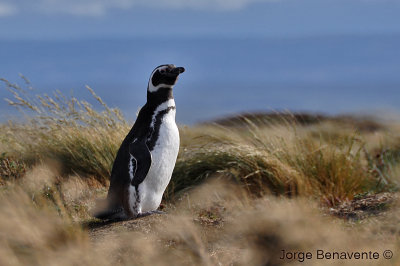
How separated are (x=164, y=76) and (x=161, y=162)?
682 mm

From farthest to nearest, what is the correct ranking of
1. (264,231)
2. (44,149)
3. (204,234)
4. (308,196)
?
(44,149) → (308,196) → (204,234) → (264,231)

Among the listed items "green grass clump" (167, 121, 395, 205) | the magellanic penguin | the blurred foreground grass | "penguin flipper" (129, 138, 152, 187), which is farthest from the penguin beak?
"green grass clump" (167, 121, 395, 205)

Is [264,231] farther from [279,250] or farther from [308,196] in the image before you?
[308,196]

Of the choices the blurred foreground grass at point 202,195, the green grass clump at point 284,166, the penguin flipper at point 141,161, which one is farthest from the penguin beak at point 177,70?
the green grass clump at point 284,166

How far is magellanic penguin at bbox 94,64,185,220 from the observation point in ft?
13.6

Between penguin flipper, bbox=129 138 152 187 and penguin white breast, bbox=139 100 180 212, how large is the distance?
2.6 inches

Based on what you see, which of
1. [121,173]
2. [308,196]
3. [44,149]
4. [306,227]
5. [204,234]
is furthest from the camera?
[44,149]

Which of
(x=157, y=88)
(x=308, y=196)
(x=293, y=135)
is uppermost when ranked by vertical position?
(x=157, y=88)

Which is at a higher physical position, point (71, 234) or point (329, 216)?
point (71, 234)

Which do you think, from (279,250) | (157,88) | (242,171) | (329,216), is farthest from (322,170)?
(279,250)

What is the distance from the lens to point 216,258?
3.25 metres

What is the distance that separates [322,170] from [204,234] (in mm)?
2575

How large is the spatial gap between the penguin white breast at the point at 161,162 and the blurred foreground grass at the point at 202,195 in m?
0.23

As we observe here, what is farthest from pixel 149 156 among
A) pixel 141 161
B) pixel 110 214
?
pixel 110 214
